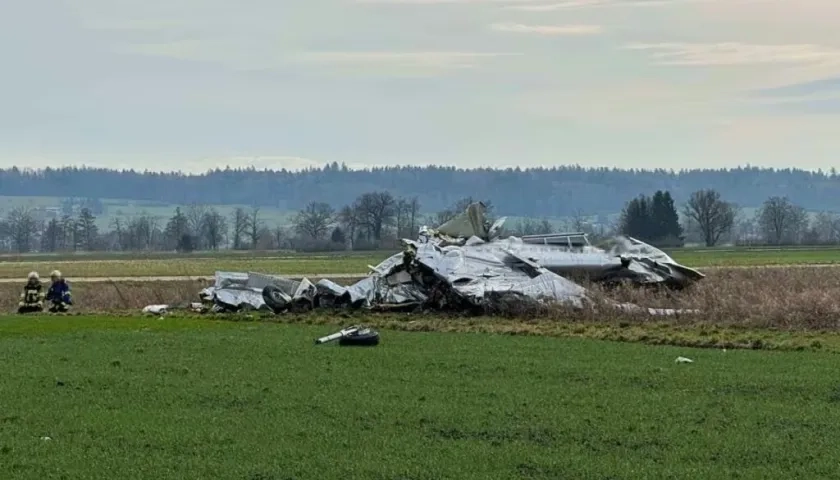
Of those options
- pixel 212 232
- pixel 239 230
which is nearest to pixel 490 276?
pixel 212 232

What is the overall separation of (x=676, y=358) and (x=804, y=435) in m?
6.80

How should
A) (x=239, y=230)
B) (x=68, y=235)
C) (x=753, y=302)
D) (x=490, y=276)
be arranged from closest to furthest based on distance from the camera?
1. (x=753, y=302)
2. (x=490, y=276)
3. (x=239, y=230)
4. (x=68, y=235)

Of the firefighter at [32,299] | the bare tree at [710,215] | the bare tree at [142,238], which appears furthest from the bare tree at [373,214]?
the firefighter at [32,299]

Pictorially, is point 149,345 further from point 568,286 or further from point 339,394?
point 568,286

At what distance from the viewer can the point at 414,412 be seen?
12164mm

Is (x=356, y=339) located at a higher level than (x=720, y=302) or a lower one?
lower

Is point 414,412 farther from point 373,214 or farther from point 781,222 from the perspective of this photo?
point 781,222

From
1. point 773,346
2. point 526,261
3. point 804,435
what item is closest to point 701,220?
point 526,261

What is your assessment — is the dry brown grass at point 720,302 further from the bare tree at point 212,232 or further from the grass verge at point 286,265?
the bare tree at point 212,232

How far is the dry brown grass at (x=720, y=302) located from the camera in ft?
73.7

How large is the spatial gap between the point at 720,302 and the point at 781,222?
418ft

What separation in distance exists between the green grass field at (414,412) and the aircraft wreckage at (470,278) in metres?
8.19

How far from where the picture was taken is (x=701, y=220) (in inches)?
4970

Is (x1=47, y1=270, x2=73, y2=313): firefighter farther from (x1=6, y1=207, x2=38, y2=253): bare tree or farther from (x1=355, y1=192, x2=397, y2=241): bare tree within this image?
(x1=6, y1=207, x2=38, y2=253): bare tree
